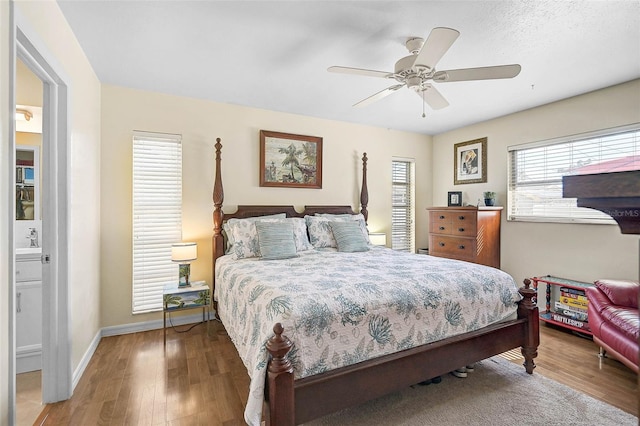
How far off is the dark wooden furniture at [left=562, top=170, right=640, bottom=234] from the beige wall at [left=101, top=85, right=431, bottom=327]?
11.8 ft

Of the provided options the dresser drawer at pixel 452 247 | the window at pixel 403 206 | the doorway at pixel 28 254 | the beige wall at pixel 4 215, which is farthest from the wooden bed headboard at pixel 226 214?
the beige wall at pixel 4 215

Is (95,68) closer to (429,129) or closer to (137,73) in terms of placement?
(137,73)

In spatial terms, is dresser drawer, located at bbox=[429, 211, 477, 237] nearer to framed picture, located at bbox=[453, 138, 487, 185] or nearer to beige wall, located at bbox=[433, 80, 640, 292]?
beige wall, located at bbox=[433, 80, 640, 292]

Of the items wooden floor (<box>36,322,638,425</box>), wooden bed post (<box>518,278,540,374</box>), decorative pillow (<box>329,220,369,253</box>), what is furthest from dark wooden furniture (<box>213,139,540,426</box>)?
decorative pillow (<box>329,220,369,253</box>)

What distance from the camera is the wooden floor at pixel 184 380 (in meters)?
1.94

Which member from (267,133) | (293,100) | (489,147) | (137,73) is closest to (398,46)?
(293,100)

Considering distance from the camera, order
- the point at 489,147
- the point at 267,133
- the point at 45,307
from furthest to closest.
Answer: the point at 489,147 → the point at 267,133 → the point at 45,307

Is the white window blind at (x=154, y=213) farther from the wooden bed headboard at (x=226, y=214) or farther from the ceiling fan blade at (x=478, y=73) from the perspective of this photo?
the ceiling fan blade at (x=478, y=73)

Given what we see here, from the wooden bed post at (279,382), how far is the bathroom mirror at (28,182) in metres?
2.88

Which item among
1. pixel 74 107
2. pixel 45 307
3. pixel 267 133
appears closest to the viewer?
pixel 45 307

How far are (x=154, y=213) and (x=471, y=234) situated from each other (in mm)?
3917

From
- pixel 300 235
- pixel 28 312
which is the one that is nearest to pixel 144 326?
pixel 28 312

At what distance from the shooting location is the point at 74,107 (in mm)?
2301

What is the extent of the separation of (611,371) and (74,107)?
→ 15.4 ft
